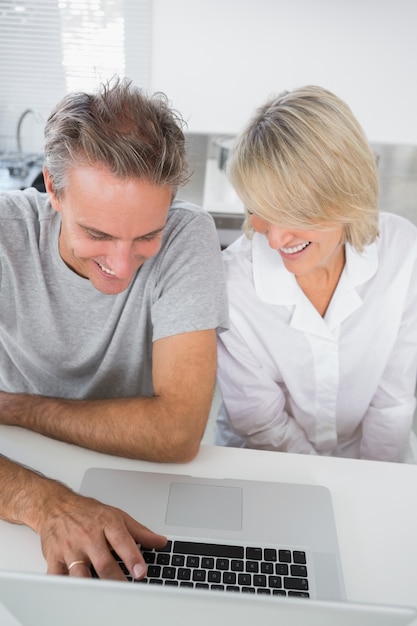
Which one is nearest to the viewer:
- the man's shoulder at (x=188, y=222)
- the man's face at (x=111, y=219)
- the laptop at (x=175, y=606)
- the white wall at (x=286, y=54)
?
the laptop at (x=175, y=606)

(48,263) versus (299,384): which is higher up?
(48,263)

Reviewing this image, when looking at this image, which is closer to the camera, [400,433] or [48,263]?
[48,263]

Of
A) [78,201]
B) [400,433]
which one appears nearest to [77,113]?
[78,201]

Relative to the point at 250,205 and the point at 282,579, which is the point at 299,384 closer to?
the point at 250,205

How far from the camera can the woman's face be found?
1257 millimetres

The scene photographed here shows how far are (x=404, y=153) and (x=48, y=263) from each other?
223cm

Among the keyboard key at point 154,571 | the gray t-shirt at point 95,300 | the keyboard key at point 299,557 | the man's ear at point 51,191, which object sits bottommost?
the keyboard key at point 154,571

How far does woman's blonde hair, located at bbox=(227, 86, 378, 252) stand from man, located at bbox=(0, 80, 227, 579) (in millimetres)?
148

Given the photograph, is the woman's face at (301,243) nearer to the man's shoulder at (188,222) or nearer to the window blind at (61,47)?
the man's shoulder at (188,222)

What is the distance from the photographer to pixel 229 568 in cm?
88

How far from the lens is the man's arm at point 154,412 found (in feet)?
3.59

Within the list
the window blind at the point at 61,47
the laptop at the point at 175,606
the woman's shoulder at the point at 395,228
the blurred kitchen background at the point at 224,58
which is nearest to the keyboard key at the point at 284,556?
the laptop at the point at 175,606

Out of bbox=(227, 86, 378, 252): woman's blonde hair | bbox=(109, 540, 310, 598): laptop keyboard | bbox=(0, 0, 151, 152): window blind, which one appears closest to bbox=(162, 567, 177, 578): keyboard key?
bbox=(109, 540, 310, 598): laptop keyboard

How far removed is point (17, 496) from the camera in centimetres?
95
